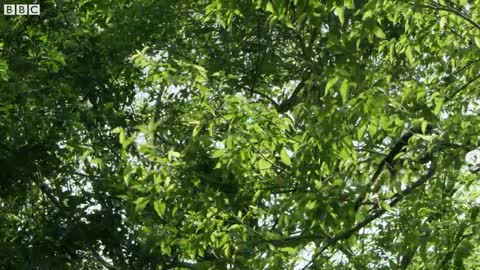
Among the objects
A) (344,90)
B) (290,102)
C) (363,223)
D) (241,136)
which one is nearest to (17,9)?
(290,102)

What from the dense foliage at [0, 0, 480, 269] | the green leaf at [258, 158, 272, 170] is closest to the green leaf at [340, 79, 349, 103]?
the dense foliage at [0, 0, 480, 269]

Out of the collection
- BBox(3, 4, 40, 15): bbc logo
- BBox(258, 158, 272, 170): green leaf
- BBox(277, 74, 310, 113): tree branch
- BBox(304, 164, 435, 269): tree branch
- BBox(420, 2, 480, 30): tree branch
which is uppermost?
BBox(3, 4, 40, 15): bbc logo

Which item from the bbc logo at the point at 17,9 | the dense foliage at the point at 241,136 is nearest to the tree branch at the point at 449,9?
the dense foliage at the point at 241,136

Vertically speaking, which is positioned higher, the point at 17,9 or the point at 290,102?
the point at 17,9

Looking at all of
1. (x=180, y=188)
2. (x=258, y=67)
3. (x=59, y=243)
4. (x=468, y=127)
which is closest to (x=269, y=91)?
(x=258, y=67)

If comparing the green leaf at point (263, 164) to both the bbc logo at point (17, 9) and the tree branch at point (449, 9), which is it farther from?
the bbc logo at point (17, 9)

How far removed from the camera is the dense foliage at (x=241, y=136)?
5.49 metres

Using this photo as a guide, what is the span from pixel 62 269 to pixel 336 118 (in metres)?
5.73

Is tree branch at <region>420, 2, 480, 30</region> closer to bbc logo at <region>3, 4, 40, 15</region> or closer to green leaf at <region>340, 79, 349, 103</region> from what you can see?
green leaf at <region>340, 79, 349, 103</region>

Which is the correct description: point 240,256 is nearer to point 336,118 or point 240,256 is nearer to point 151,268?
point 336,118

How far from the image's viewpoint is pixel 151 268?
417 inches

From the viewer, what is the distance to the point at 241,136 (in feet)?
20.0

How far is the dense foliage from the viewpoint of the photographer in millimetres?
5488

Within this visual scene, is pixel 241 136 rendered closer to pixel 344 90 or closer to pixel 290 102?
pixel 344 90
